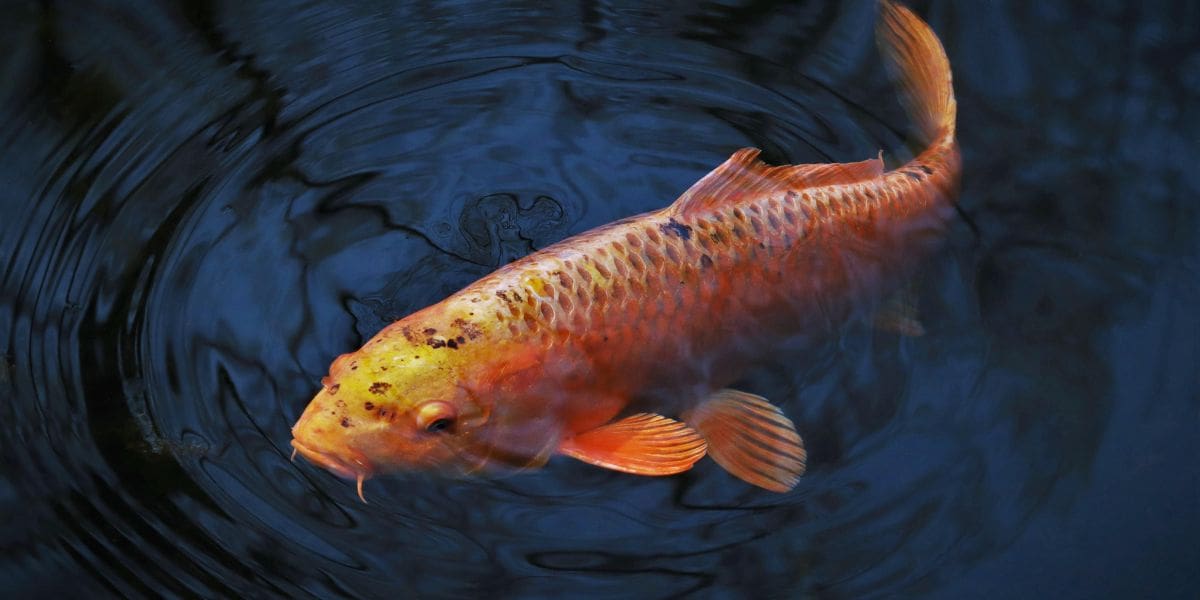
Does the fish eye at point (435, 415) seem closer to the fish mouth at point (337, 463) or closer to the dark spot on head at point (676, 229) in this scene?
the fish mouth at point (337, 463)

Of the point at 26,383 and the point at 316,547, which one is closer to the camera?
the point at 316,547

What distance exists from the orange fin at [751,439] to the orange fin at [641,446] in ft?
0.41

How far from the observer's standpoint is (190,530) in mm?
2881

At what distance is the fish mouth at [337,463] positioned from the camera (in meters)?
2.62

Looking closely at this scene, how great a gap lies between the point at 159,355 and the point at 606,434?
1.36 meters

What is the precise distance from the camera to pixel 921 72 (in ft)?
12.2

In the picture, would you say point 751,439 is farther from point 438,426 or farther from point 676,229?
point 438,426

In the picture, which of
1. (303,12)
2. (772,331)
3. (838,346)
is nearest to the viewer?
(772,331)

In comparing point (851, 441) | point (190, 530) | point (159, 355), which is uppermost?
point (159, 355)

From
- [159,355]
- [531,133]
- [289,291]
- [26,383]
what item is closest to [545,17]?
[531,133]

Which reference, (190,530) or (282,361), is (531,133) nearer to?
(282,361)

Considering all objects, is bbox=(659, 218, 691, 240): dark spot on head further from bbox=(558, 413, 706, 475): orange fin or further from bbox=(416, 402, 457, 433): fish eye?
bbox=(416, 402, 457, 433): fish eye

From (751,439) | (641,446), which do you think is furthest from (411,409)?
(751,439)

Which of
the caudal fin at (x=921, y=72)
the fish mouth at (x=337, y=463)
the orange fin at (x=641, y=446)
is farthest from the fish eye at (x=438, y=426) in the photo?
the caudal fin at (x=921, y=72)
